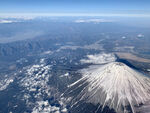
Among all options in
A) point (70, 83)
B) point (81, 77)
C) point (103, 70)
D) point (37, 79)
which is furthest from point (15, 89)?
point (103, 70)

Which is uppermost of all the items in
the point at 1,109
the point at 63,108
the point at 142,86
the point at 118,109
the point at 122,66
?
the point at 122,66

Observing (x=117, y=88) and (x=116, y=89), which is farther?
(x=117, y=88)

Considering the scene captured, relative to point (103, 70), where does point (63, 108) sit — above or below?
Answer: below

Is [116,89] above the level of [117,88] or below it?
below

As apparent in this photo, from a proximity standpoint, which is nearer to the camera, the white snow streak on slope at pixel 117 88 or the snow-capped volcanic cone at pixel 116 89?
the snow-capped volcanic cone at pixel 116 89

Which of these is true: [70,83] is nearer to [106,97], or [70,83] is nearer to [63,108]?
[63,108]

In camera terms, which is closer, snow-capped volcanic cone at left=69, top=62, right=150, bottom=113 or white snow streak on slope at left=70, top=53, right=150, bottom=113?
snow-capped volcanic cone at left=69, top=62, right=150, bottom=113
